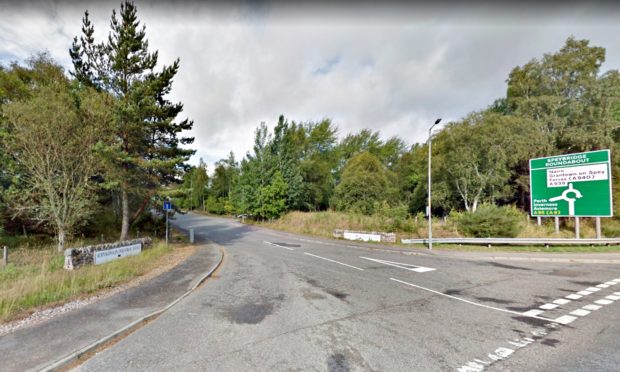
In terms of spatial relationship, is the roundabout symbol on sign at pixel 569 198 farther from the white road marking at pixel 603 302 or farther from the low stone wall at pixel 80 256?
the low stone wall at pixel 80 256

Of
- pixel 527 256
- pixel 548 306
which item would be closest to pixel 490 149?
pixel 527 256

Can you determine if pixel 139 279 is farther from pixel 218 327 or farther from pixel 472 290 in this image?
pixel 472 290

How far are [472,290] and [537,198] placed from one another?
14.3 meters

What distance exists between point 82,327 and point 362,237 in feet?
51.8

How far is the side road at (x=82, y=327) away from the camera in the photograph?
3.43m

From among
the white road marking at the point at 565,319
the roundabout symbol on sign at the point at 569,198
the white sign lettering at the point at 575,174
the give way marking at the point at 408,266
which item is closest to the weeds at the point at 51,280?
the give way marking at the point at 408,266

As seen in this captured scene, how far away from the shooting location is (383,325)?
461 centimetres

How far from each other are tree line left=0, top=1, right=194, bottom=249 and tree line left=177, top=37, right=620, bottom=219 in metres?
2.95

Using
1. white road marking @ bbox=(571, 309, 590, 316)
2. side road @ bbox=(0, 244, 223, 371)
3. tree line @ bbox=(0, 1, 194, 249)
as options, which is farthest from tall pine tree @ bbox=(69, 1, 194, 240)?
white road marking @ bbox=(571, 309, 590, 316)

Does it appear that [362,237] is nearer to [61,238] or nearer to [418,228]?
[418,228]

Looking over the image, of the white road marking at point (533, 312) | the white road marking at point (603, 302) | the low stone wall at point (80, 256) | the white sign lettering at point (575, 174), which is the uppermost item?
the white sign lettering at point (575, 174)

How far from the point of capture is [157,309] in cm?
526

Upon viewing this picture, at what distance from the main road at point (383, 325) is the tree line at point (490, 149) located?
10.1 m

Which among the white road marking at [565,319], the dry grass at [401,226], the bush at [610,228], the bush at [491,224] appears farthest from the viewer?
the bush at [610,228]
